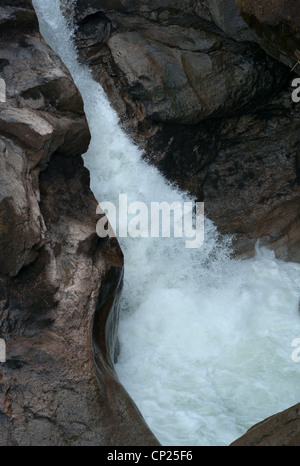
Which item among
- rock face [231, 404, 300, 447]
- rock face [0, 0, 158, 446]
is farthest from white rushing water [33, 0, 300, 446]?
rock face [231, 404, 300, 447]

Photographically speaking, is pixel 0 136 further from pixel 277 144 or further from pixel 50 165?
pixel 277 144

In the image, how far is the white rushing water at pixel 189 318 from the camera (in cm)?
571

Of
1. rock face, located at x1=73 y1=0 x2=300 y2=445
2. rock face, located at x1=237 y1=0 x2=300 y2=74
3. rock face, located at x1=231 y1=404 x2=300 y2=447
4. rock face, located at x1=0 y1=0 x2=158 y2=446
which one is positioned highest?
rock face, located at x1=73 y1=0 x2=300 y2=445

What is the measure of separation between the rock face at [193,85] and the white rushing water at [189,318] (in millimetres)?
270

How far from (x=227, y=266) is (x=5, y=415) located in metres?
4.37

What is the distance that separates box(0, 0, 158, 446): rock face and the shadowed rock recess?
12 mm

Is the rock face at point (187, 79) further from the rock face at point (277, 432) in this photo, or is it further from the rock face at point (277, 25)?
the rock face at point (277, 432)

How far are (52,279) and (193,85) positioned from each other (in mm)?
3508

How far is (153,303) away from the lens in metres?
7.05

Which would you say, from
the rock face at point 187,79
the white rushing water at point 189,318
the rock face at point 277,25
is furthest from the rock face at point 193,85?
the rock face at point 277,25

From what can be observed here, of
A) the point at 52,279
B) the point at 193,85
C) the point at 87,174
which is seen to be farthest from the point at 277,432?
the point at 193,85

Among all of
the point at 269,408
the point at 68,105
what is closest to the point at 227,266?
the point at 269,408

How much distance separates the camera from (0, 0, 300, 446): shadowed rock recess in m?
4.49

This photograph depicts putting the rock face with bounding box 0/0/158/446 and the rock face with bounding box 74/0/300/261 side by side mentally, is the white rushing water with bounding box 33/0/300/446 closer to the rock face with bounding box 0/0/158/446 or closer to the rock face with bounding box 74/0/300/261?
the rock face with bounding box 74/0/300/261
